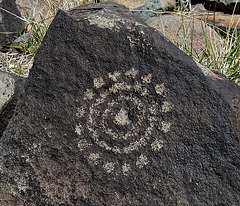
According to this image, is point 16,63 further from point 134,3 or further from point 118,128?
point 118,128

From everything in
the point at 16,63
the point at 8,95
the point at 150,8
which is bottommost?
the point at 16,63

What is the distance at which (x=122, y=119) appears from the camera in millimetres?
1203

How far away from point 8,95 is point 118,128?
2.95ft

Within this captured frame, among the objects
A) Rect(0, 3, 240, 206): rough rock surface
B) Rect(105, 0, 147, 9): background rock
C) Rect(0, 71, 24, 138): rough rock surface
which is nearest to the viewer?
Rect(0, 3, 240, 206): rough rock surface

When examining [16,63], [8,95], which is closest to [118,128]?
[8,95]

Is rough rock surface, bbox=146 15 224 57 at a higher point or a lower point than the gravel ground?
higher

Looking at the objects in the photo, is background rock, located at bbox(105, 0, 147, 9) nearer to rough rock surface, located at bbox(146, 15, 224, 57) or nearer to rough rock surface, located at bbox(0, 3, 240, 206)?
rough rock surface, located at bbox(146, 15, 224, 57)

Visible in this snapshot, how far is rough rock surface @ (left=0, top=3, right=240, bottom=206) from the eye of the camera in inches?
46.5

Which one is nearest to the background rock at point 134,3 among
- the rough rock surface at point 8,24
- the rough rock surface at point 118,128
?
the rough rock surface at point 8,24

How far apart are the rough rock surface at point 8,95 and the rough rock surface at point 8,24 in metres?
1.39

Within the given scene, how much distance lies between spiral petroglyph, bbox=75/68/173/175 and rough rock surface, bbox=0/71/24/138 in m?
0.72

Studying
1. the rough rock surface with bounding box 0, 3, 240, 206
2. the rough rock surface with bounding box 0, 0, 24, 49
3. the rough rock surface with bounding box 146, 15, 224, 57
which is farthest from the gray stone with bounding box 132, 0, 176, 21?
the rough rock surface with bounding box 0, 3, 240, 206

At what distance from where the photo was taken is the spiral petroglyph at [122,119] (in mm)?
1191

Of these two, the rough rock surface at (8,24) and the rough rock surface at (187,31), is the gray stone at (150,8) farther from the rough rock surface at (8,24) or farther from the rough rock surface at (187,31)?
the rough rock surface at (8,24)
